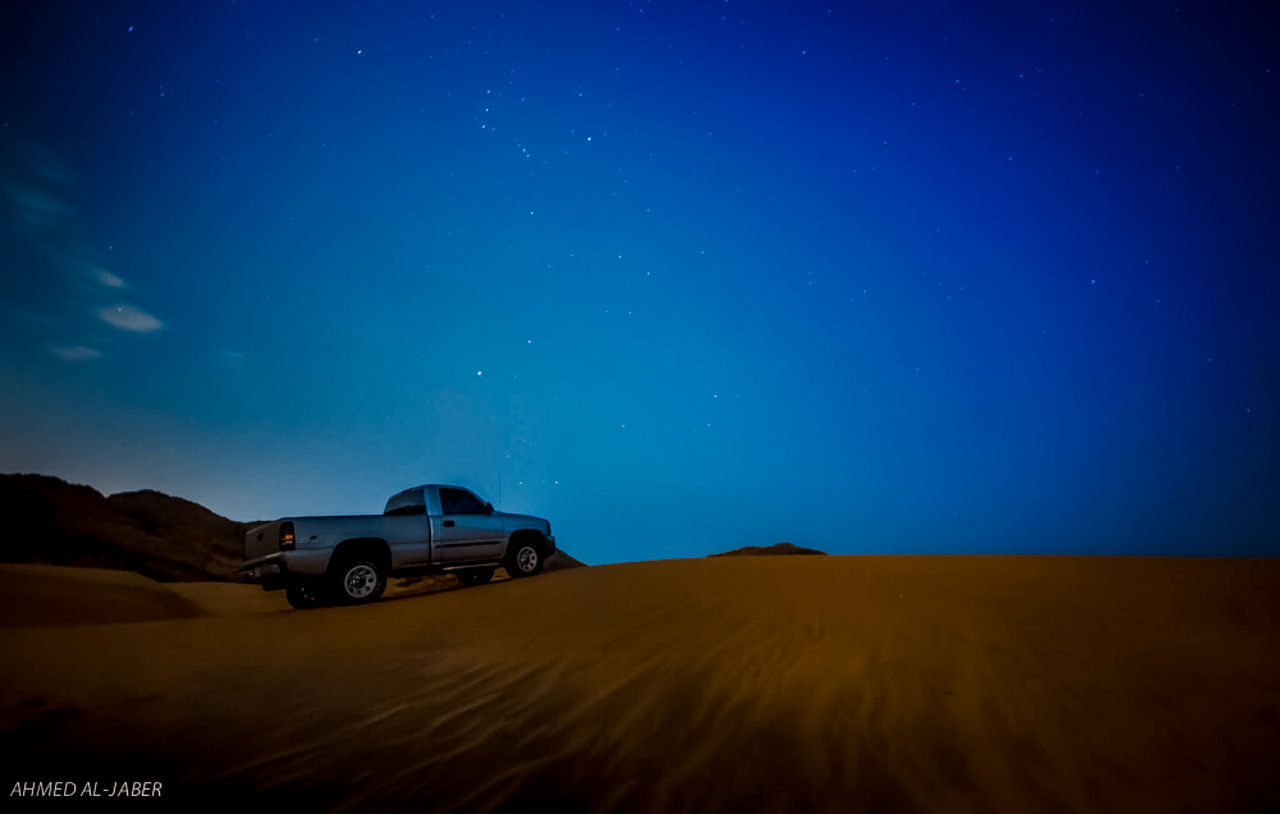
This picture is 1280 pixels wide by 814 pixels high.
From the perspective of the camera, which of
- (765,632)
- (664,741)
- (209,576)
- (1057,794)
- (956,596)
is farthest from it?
(209,576)

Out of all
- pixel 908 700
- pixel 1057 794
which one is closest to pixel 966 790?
pixel 1057 794

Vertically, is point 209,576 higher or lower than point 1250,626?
lower

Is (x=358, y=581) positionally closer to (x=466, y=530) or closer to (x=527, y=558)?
(x=466, y=530)

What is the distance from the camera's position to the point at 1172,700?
3.60 metres

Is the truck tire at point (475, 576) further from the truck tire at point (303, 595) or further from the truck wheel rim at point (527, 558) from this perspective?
the truck tire at point (303, 595)

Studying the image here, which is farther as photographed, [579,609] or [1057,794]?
[579,609]

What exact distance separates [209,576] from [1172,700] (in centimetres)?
3051

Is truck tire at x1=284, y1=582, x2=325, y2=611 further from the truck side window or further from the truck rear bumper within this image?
the truck side window

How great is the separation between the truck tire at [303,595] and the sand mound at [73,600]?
1802 mm

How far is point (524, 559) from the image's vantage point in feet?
39.4

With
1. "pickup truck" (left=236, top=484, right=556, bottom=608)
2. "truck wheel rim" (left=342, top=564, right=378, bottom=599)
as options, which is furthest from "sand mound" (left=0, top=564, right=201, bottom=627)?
"truck wheel rim" (left=342, top=564, right=378, bottom=599)

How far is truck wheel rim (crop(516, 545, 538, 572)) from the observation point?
39.1ft

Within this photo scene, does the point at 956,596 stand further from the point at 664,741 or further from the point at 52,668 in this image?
the point at 52,668

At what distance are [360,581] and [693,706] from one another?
754 cm
